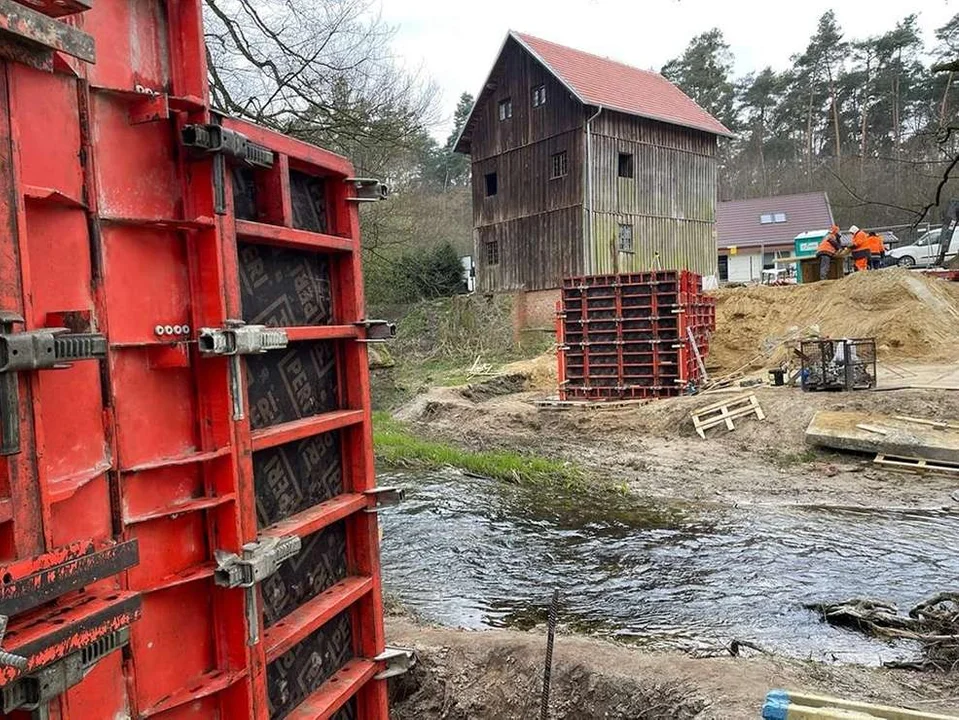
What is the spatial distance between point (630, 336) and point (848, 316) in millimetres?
6097

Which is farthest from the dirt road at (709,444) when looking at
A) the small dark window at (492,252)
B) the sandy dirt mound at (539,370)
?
the small dark window at (492,252)

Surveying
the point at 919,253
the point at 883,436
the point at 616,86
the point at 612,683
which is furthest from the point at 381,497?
the point at 919,253

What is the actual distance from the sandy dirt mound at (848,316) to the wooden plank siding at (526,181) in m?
5.64

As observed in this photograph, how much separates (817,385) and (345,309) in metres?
13.1

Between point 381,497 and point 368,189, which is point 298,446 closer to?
point 381,497

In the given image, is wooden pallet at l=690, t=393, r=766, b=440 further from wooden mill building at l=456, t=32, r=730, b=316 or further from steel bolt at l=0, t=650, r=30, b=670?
steel bolt at l=0, t=650, r=30, b=670

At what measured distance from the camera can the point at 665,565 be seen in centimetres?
767

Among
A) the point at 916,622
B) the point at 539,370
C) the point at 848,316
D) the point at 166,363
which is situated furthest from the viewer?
the point at 539,370

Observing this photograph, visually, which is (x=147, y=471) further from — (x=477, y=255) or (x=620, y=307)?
(x=477, y=255)

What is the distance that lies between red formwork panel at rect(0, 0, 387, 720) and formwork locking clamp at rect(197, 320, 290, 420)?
0.05 ft

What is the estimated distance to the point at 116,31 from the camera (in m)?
2.27

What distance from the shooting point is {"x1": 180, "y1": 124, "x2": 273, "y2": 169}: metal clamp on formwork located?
93.4 inches

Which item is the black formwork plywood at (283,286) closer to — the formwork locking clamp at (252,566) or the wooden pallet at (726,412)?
the formwork locking clamp at (252,566)

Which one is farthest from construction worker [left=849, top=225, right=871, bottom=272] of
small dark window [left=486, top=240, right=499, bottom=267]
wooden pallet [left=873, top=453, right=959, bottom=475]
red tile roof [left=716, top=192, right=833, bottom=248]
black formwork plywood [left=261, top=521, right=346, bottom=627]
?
black formwork plywood [left=261, top=521, right=346, bottom=627]
